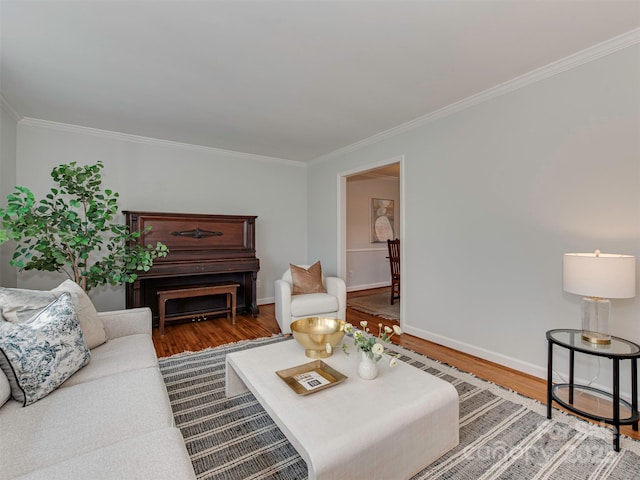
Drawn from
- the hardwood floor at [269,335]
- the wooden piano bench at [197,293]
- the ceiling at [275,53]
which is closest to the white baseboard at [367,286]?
the hardwood floor at [269,335]

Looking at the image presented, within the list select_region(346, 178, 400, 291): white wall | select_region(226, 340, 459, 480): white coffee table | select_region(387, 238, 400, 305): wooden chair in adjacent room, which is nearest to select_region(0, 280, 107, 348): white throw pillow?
select_region(226, 340, 459, 480): white coffee table

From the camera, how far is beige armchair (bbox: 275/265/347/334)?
10.6ft

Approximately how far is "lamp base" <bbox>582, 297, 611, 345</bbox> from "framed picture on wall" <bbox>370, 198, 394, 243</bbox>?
4.43 m

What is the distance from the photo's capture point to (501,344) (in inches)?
100

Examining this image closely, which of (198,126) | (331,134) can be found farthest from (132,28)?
(331,134)

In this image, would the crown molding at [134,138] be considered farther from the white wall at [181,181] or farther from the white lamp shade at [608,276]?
the white lamp shade at [608,276]

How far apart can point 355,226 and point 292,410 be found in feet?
16.0

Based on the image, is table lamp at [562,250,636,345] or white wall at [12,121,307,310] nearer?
table lamp at [562,250,636,345]

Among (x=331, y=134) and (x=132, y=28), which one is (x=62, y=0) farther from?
(x=331, y=134)

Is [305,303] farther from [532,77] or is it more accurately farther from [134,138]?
[134,138]

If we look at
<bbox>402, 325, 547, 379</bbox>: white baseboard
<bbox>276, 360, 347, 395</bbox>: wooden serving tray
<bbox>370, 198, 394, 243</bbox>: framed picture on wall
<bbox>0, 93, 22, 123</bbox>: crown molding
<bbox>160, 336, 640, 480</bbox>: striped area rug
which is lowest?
<bbox>160, 336, 640, 480</bbox>: striped area rug

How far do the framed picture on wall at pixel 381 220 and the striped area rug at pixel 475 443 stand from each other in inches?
167

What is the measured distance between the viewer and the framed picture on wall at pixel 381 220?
623 cm

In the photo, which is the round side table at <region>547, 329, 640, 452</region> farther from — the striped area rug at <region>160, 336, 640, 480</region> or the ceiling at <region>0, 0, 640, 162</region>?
the ceiling at <region>0, 0, 640, 162</region>
